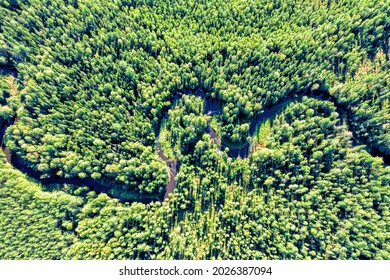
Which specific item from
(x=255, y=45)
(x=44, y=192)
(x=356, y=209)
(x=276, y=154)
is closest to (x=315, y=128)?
(x=276, y=154)

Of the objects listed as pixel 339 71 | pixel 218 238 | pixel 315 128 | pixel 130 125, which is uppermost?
pixel 339 71

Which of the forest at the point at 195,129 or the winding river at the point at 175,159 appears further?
the winding river at the point at 175,159

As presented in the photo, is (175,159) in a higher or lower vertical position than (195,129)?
lower

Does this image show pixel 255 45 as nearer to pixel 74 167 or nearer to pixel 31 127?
pixel 74 167

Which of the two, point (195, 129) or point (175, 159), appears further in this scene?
point (175, 159)

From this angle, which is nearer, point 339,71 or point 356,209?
point 356,209

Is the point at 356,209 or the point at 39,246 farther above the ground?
the point at 356,209

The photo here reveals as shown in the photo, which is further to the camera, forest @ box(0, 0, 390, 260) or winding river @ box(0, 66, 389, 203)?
winding river @ box(0, 66, 389, 203)
